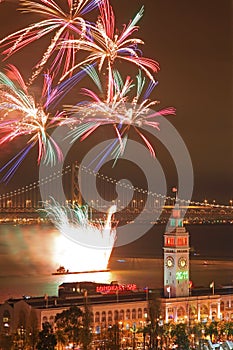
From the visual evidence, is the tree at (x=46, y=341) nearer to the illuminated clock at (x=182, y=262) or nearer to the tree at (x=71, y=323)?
the tree at (x=71, y=323)

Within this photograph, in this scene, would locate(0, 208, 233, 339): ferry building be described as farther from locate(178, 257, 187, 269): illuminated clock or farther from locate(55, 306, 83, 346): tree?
locate(55, 306, 83, 346): tree

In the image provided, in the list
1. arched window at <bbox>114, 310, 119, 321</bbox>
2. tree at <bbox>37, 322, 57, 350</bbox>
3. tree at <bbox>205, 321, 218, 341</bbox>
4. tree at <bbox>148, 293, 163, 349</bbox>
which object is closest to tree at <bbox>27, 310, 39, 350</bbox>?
tree at <bbox>37, 322, 57, 350</bbox>

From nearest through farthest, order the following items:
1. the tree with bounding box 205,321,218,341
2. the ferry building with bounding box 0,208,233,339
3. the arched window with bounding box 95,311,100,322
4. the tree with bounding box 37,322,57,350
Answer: the tree with bounding box 37,322,57,350 < the tree with bounding box 205,321,218,341 < the ferry building with bounding box 0,208,233,339 < the arched window with bounding box 95,311,100,322

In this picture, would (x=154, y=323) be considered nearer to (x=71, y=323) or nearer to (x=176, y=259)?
(x=71, y=323)

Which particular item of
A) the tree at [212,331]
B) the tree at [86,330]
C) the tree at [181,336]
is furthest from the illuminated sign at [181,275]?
the tree at [86,330]

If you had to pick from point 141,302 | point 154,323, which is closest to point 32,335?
point 154,323

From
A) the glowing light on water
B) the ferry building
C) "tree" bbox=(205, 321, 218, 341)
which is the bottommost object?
"tree" bbox=(205, 321, 218, 341)
